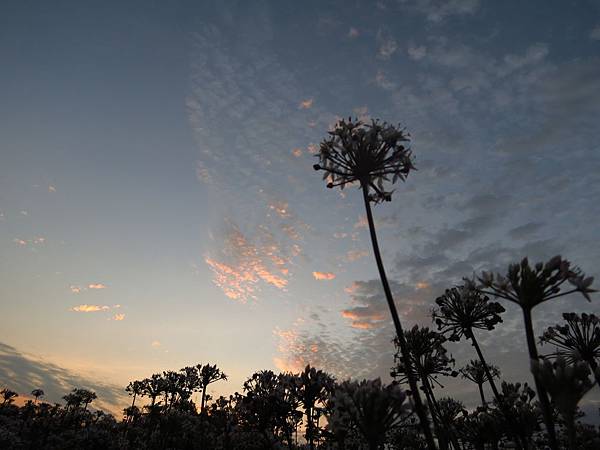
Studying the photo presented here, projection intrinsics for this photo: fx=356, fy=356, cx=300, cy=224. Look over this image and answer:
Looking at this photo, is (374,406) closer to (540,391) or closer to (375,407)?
(375,407)

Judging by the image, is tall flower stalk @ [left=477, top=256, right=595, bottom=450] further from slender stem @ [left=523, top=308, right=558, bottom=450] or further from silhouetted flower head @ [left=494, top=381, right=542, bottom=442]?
silhouetted flower head @ [left=494, top=381, right=542, bottom=442]

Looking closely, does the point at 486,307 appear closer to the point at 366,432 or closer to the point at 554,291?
the point at 554,291

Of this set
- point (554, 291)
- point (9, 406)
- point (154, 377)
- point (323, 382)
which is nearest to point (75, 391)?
point (9, 406)

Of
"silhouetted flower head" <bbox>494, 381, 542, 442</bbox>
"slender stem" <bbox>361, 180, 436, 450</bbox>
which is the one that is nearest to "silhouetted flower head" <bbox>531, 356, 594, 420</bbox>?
"slender stem" <bbox>361, 180, 436, 450</bbox>

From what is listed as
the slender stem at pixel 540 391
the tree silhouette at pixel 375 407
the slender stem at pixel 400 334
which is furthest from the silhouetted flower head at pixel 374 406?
the slender stem at pixel 540 391

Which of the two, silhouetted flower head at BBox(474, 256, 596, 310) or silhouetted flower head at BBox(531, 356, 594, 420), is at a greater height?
silhouetted flower head at BBox(474, 256, 596, 310)

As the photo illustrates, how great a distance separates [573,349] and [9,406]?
258ft

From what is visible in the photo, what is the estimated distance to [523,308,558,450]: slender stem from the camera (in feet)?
22.6

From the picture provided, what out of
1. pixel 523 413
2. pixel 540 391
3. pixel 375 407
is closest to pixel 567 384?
pixel 540 391

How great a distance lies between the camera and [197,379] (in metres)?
38.4

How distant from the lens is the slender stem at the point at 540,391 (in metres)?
6.88

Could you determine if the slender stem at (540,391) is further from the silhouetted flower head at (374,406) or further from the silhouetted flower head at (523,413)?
the silhouetted flower head at (523,413)

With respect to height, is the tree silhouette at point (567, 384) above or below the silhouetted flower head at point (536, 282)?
below

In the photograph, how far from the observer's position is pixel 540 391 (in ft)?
23.7
